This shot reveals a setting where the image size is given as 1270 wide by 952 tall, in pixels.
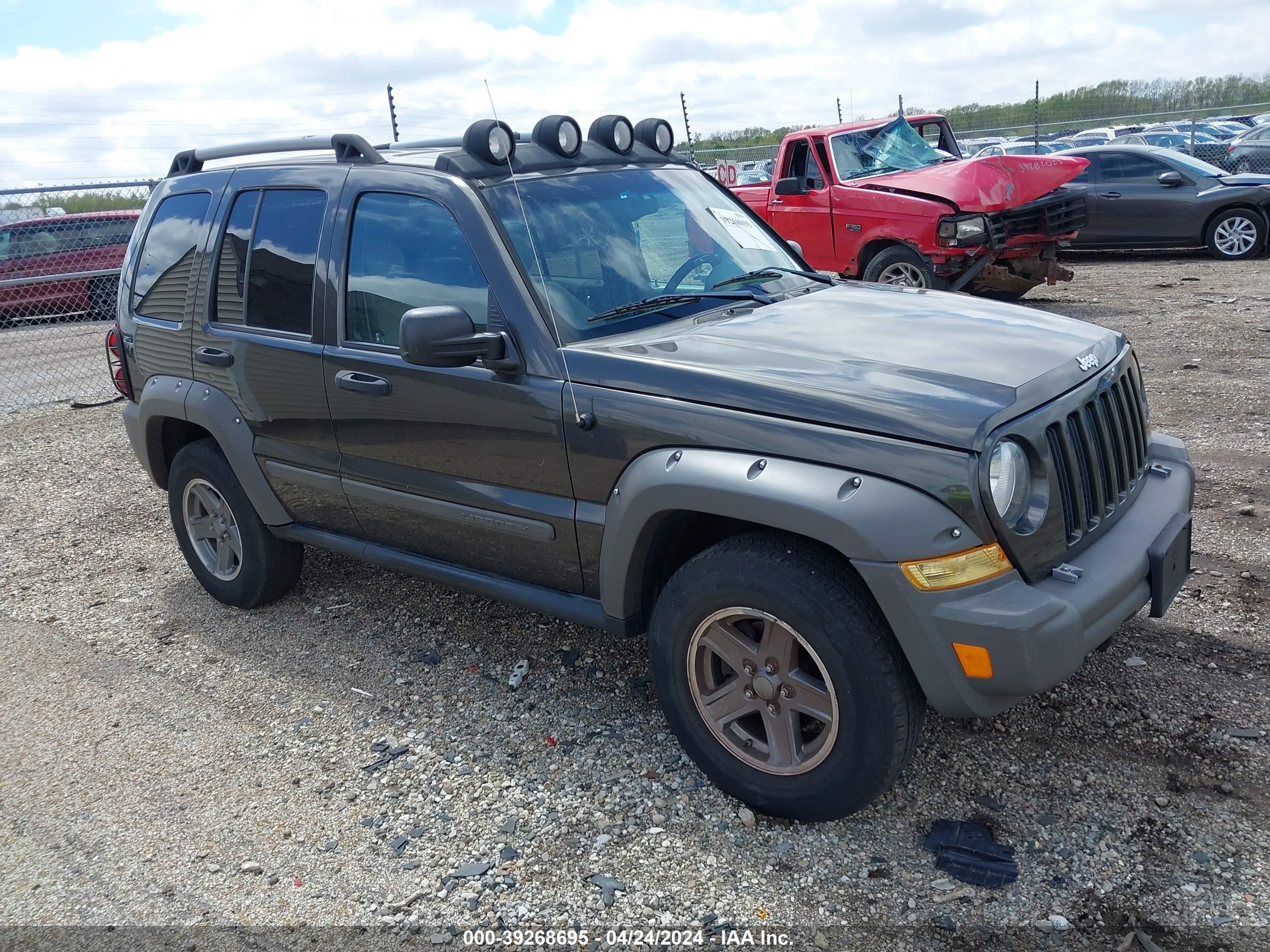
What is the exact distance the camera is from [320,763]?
363 cm

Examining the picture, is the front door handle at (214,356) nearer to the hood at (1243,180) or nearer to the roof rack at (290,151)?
the roof rack at (290,151)

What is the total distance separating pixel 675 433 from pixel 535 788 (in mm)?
1272

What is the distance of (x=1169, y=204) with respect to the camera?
1328 centimetres

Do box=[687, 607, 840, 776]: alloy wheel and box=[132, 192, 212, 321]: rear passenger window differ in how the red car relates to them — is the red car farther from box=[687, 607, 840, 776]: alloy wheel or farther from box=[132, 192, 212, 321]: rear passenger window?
box=[687, 607, 840, 776]: alloy wheel

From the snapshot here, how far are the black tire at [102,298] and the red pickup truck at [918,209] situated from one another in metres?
9.14

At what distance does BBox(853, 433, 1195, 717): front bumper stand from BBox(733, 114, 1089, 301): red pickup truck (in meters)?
7.26

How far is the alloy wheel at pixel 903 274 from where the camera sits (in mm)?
9891

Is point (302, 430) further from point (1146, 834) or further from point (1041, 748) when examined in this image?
point (1146, 834)

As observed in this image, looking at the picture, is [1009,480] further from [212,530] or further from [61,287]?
[61,287]

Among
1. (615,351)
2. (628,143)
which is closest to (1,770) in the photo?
(615,351)

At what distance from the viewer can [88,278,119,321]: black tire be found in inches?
557

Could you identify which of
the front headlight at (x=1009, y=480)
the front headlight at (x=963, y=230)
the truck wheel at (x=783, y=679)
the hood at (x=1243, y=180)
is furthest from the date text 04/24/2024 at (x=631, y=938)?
the hood at (x=1243, y=180)

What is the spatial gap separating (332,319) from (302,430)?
1.66ft

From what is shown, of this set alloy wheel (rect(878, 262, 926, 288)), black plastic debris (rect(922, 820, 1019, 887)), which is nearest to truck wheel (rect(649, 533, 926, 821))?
black plastic debris (rect(922, 820, 1019, 887))
